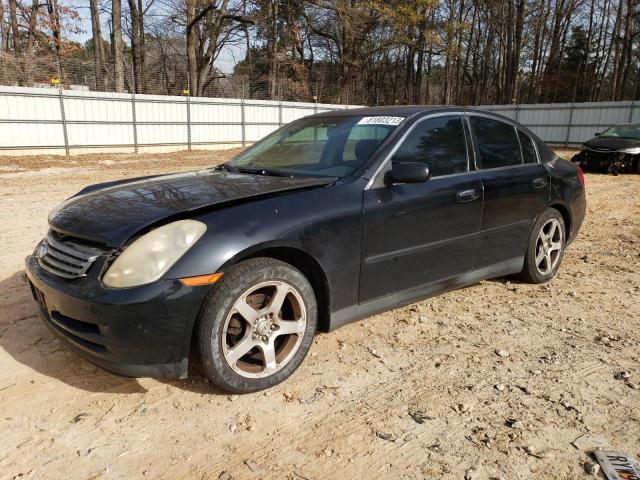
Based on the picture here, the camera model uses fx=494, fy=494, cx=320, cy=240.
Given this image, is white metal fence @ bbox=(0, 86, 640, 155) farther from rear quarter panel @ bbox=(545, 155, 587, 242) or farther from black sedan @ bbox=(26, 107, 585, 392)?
rear quarter panel @ bbox=(545, 155, 587, 242)

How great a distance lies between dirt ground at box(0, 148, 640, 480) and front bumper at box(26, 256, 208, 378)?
0.32 meters

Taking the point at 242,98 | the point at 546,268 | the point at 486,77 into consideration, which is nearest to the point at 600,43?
the point at 486,77

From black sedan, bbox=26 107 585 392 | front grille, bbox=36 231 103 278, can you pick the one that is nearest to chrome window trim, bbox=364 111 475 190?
black sedan, bbox=26 107 585 392

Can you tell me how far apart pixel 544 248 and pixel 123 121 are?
57.1ft

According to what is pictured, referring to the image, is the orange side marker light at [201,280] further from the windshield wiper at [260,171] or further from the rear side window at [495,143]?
the rear side window at [495,143]

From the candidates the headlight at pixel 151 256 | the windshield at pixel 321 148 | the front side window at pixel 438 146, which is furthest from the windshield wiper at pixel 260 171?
the headlight at pixel 151 256

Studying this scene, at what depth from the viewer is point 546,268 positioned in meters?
4.55

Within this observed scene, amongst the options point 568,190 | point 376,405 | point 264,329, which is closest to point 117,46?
point 568,190

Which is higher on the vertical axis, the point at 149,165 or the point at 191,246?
the point at 191,246

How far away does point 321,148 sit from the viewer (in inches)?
141

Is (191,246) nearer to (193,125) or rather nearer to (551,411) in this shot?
(551,411)

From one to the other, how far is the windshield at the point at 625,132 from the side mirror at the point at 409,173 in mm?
13208

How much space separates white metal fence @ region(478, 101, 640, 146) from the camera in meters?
22.9

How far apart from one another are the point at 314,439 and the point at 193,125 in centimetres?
1979
